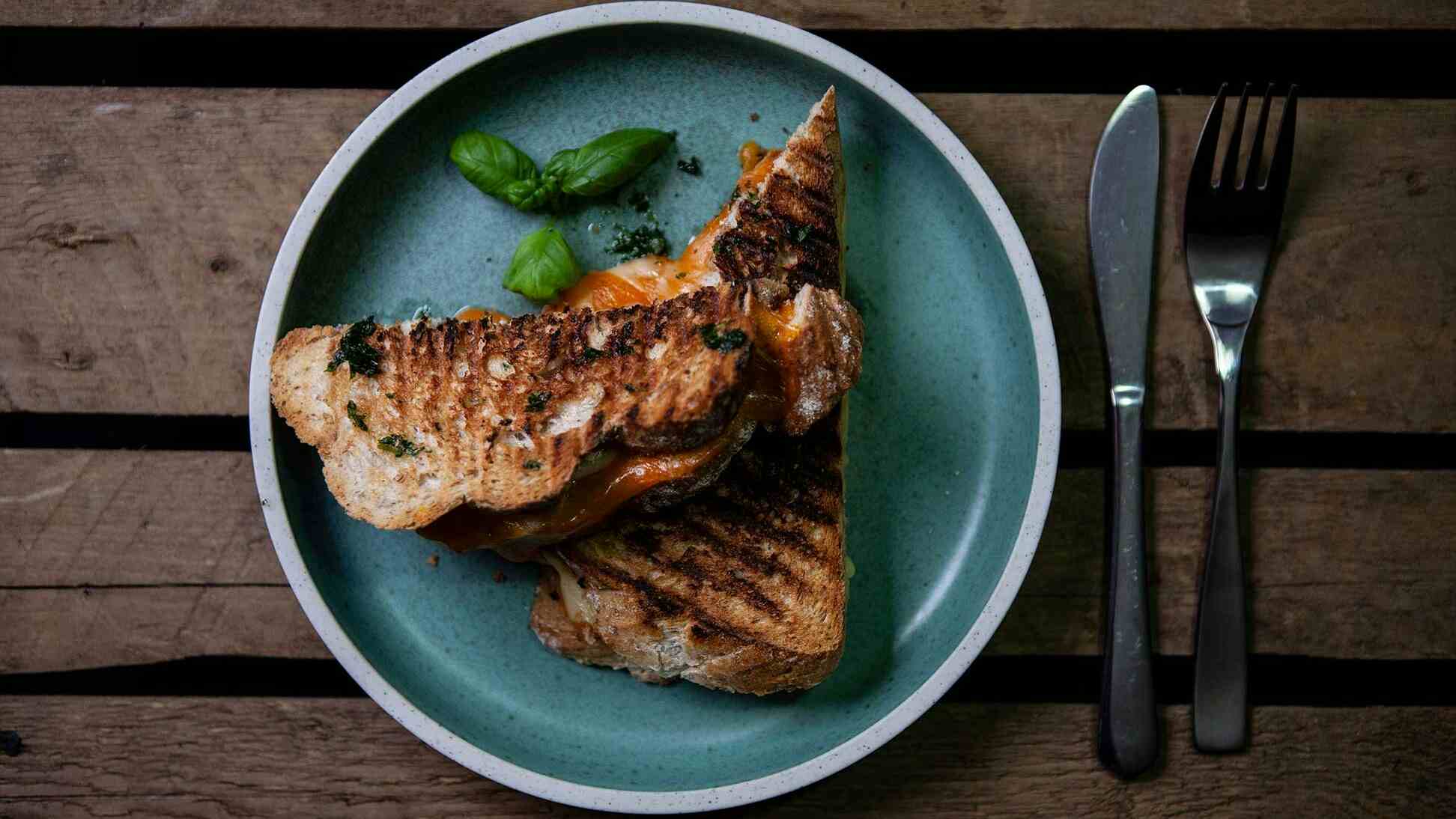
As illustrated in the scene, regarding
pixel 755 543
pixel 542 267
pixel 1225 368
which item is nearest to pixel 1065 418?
pixel 1225 368

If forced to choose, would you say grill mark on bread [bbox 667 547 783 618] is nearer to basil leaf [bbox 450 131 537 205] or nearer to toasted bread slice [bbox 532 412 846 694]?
toasted bread slice [bbox 532 412 846 694]

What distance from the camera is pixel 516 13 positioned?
2668 mm

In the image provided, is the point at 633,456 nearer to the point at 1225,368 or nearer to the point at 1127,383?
the point at 1127,383

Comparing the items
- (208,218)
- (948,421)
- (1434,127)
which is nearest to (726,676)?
(948,421)

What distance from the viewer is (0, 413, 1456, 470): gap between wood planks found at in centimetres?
270

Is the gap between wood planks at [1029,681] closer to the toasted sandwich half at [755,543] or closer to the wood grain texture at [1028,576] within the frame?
the wood grain texture at [1028,576]

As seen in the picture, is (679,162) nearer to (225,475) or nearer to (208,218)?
(208,218)

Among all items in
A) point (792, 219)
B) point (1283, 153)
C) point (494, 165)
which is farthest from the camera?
point (1283, 153)

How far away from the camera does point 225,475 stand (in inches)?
104

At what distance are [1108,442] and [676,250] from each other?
1.38m

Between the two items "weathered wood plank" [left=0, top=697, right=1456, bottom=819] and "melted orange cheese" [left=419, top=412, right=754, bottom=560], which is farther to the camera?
"weathered wood plank" [left=0, top=697, right=1456, bottom=819]

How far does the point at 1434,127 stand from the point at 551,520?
2.80 meters

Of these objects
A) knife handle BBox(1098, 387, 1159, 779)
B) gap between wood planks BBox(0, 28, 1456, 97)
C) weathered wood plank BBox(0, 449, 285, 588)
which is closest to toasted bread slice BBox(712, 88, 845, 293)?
gap between wood planks BBox(0, 28, 1456, 97)

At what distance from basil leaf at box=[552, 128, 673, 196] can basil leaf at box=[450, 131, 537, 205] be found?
0.10 m
